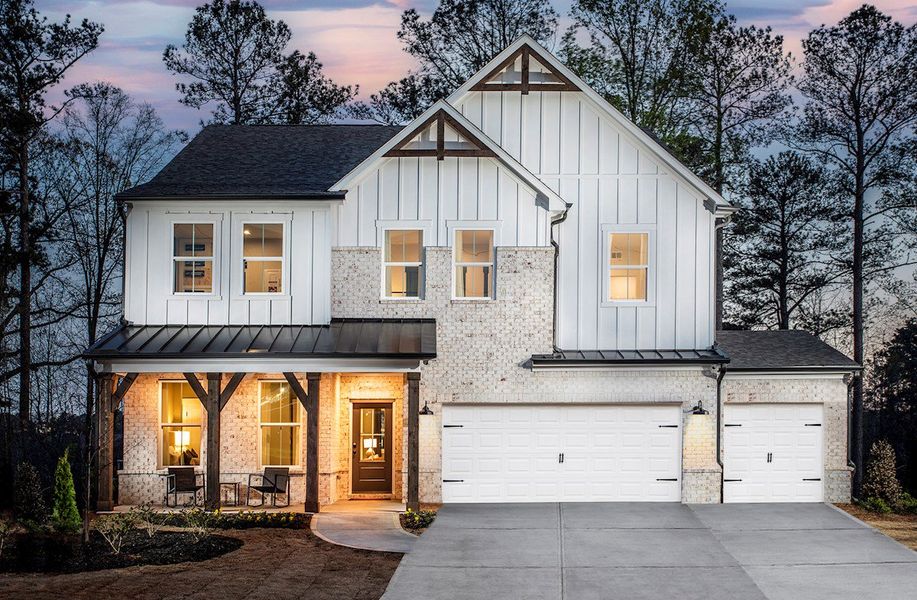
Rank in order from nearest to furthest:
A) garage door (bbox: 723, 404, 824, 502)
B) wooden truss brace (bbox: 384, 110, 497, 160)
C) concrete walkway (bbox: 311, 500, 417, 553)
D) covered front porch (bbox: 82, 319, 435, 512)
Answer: concrete walkway (bbox: 311, 500, 417, 553), covered front porch (bbox: 82, 319, 435, 512), wooden truss brace (bbox: 384, 110, 497, 160), garage door (bbox: 723, 404, 824, 502)

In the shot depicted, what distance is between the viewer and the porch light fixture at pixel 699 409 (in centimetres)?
2055

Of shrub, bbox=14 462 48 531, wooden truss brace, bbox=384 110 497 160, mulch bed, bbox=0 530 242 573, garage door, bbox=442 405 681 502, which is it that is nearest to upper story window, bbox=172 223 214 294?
wooden truss brace, bbox=384 110 497 160

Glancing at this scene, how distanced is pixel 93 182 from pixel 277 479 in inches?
551

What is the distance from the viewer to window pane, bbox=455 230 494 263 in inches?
818

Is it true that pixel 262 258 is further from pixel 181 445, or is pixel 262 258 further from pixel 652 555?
pixel 652 555

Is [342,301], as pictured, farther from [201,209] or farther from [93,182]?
[93,182]

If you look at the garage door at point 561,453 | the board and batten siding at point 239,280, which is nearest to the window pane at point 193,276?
the board and batten siding at point 239,280

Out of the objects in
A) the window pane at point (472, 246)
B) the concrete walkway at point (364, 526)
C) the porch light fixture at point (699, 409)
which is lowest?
the concrete walkway at point (364, 526)

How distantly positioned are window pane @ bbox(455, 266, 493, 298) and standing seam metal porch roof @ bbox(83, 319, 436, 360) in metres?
1.02

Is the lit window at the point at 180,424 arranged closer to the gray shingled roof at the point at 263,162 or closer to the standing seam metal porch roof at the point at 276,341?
the standing seam metal porch roof at the point at 276,341

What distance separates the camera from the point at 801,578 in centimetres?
1459

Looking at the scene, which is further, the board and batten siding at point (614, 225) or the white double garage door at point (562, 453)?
the board and batten siding at point (614, 225)

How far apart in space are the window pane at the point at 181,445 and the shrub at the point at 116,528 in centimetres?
261

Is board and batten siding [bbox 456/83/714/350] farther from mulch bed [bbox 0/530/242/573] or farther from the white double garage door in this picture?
mulch bed [bbox 0/530/242/573]
